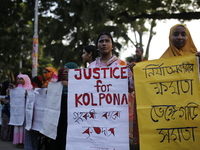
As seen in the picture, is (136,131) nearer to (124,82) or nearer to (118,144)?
(118,144)

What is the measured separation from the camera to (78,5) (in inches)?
535

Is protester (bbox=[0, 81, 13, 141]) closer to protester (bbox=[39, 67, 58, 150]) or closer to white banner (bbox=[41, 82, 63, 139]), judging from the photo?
protester (bbox=[39, 67, 58, 150])

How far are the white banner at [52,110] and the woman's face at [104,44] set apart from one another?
107cm

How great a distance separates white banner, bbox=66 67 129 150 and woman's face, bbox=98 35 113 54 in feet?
1.13

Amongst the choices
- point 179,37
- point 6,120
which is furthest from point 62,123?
point 6,120

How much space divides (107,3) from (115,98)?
10692 millimetres

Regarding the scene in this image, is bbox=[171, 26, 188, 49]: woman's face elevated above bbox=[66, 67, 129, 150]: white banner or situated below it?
above

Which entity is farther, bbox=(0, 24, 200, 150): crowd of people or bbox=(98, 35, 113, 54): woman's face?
bbox=(98, 35, 113, 54): woman's face

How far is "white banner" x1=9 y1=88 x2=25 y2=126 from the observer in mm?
7039

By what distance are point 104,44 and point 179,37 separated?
953 mm

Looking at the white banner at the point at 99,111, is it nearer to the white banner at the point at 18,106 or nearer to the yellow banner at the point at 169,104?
the yellow banner at the point at 169,104

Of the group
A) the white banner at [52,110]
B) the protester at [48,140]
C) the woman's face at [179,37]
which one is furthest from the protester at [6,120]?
the woman's face at [179,37]

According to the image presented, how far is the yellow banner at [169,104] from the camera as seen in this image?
294cm

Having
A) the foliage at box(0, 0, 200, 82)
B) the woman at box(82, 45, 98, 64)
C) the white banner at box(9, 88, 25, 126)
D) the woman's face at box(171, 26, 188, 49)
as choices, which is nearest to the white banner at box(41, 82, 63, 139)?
the woman at box(82, 45, 98, 64)
